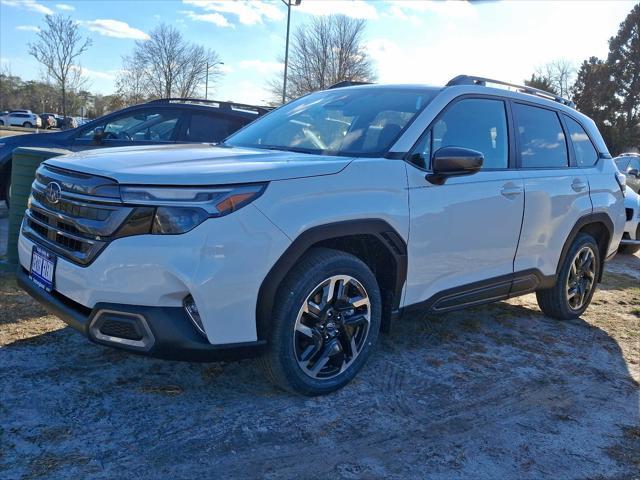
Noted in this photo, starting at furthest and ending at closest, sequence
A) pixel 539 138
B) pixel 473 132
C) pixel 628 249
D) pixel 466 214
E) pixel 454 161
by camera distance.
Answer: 1. pixel 628 249
2. pixel 539 138
3. pixel 473 132
4. pixel 466 214
5. pixel 454 161

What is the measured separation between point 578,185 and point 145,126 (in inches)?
216

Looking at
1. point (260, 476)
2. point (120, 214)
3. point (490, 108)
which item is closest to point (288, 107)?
point (490, 108)

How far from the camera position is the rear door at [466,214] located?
140 inches

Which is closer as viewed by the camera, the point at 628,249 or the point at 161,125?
the point at 161,125

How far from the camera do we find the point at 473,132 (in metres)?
4.05

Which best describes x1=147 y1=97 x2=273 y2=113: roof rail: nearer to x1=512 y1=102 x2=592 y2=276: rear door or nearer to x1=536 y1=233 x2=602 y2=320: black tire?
x1=512 y1=102 x2=592 y2=276: rear door

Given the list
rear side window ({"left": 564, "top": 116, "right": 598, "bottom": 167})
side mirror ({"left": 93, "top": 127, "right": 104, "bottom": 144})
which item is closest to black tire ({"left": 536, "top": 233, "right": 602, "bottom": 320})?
rear side window ({"left": 564, "top": 116, "right": 598, "bottom": 167})

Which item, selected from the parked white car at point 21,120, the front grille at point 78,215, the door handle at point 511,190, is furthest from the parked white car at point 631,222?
the parked white car at point 21,120

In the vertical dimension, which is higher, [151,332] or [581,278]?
[151,332]

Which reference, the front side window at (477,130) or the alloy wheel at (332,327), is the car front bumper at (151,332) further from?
the front side window at (477,130)

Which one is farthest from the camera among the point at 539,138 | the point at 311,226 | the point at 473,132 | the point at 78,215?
the point at 539,138

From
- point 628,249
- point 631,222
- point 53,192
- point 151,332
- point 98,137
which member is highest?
point 98,137

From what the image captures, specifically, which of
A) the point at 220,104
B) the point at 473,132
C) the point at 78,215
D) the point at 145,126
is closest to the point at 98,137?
the point at 145,126

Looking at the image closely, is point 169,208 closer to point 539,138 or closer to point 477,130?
point 477,130
